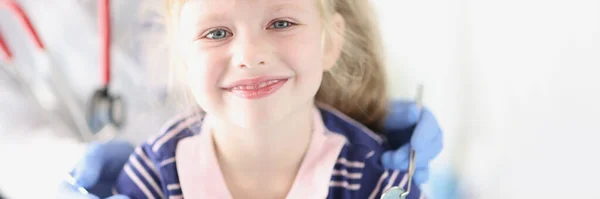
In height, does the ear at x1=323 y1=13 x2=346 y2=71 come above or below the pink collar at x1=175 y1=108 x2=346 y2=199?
above

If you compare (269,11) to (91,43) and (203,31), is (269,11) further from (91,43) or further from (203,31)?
(91,43)

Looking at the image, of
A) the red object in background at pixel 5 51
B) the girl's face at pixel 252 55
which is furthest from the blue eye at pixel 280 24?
the red object in background at pixel 5 51

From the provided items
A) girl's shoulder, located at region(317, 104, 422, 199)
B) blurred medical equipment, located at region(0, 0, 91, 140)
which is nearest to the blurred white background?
blurred medical equipment, located at region(0, 0, 91, 140)

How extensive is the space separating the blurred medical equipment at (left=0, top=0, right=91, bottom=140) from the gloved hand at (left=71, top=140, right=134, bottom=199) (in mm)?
164

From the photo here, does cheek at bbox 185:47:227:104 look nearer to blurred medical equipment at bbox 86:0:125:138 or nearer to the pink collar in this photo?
the pink collar

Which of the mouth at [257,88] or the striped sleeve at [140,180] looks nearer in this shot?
the mouth at [257,88]

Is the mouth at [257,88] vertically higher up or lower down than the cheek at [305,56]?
lower down

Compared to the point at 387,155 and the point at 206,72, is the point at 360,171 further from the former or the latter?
the point at 206,72

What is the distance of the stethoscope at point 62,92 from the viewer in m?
0.98

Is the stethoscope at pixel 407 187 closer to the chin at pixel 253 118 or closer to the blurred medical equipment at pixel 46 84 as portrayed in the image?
the chin at pixel 253 118

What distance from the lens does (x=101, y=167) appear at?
841 mm

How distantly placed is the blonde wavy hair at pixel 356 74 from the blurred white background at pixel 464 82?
66mm

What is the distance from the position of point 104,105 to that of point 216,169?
28 cm

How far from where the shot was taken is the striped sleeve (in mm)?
809
